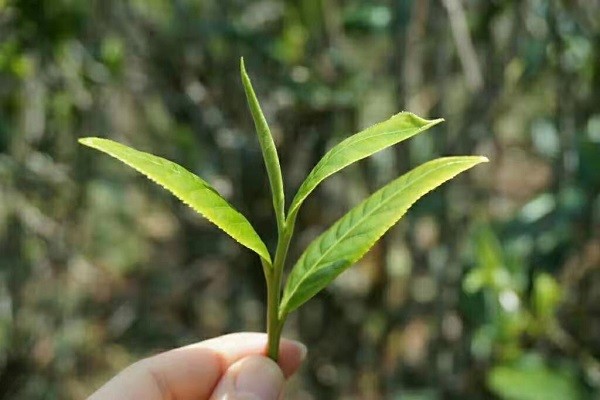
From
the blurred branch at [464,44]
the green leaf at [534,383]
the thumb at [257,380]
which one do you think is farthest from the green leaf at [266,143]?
the blurred branch at [464,44]

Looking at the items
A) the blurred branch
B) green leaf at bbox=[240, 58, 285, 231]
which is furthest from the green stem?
the blurred branch

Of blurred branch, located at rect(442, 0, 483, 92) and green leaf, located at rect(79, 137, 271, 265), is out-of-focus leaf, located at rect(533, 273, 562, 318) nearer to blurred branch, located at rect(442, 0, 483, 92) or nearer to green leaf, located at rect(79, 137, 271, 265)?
blurred branch, located at rect(442, 0, 483, 92)

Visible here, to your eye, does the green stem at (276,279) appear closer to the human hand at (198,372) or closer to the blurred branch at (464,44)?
the human hand at (198,372)

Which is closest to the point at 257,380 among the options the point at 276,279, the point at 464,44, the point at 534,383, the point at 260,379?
the point at 260,379

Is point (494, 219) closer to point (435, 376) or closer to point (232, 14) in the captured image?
point (435, 376)

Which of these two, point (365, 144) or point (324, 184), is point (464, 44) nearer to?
point (324, 184)

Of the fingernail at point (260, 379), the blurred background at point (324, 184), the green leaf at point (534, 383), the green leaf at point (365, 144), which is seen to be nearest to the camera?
the green leaf at point (365, 144)
